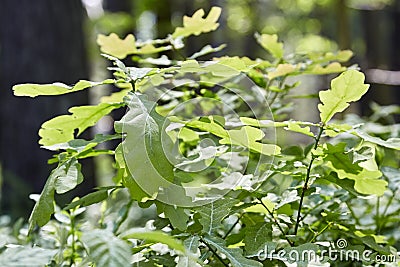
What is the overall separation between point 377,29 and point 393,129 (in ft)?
25.4

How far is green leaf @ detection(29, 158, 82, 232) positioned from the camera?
0.83 metres

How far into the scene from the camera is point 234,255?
2.48ft

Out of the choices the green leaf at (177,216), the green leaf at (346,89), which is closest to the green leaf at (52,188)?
the green leaf at (177,216)

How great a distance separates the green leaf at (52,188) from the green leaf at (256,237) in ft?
0.89

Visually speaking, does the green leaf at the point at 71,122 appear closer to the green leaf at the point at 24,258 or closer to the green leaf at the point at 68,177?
the green leaf at the point at 68,177

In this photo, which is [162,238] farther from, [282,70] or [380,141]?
[282,70]

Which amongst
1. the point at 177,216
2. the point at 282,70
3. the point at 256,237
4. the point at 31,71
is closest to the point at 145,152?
the point at 177,216

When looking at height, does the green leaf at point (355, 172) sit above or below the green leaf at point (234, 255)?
above

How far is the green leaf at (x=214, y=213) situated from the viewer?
83cm

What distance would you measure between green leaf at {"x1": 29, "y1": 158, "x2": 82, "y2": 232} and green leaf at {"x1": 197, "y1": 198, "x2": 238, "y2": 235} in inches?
7.6

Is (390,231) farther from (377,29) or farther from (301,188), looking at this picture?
(377,29)

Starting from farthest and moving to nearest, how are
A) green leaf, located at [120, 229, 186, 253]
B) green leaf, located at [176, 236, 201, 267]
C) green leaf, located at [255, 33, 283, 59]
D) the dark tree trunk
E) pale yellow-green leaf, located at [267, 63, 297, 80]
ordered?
the dark tree trunk → green leaf, located at [255, 33, 283, 59] → pale yellow-green leaf, located at [267, 63, 297, 80] → green leaf, located at [176, 236, 201, 267] → green leaf, located at [120, 229, 186, 253]

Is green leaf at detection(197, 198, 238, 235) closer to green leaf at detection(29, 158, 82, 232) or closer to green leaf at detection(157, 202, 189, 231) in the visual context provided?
green leaf at detection(157, 202, 189, 231)

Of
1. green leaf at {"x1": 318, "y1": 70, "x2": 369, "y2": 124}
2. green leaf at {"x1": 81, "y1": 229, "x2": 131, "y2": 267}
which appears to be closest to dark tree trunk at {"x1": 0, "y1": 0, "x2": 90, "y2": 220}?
green leaf at {"x1": 318, "y1": 70, "x2": 369, "y2": 124}
